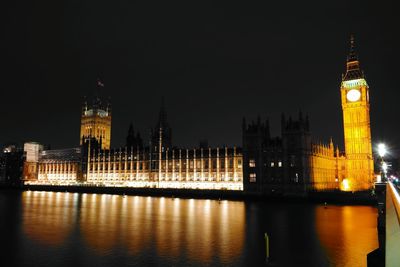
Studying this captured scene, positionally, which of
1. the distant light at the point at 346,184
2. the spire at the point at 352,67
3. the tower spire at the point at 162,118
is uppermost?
the spire at the point at 352,67

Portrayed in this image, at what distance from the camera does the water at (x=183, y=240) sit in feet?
77.6

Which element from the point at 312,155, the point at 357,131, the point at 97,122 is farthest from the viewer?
the point at 97,122

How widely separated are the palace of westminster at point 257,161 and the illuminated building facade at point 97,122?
25.6 m

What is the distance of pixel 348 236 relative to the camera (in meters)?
32.0

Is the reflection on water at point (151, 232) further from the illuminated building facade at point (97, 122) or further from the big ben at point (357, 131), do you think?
the illuminated building facade at point (97, 122)

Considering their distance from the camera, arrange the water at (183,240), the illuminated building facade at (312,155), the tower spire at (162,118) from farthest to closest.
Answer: the tower spire at (162,118)
the illuminated building facade at (312,155)
the water at (183,240)

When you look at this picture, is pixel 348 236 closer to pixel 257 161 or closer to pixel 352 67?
pixel 257 161

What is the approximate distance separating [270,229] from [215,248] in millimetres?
10807

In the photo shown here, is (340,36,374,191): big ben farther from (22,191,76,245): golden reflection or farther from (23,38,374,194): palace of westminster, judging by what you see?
(22,191,76,245): golden reflection

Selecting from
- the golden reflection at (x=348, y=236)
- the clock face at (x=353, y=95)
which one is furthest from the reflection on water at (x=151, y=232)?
the clock face at (x=353, y=95)

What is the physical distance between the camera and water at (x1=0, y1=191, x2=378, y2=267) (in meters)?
23.7

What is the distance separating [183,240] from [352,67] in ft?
288

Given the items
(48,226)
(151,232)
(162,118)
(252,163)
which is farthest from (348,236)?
(162,118)

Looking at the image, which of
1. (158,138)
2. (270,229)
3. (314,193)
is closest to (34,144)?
(158,138)
